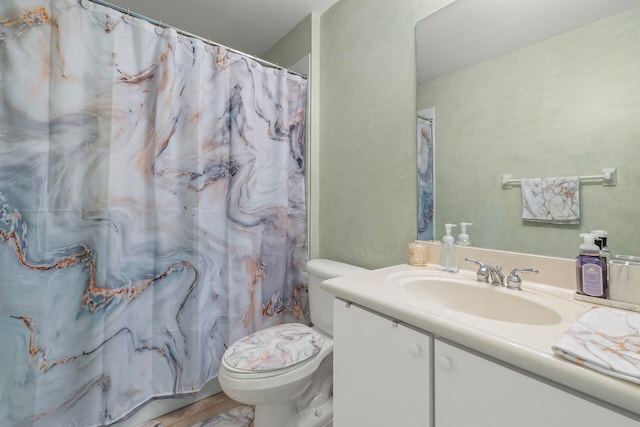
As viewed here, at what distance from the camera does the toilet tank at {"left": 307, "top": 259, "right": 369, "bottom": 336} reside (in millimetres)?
1391

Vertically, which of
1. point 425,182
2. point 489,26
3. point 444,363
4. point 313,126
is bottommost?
point 444,363

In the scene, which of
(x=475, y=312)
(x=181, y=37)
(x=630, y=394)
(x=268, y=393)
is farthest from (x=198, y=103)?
(x=630, y=394)

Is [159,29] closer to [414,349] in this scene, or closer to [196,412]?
[414,349]

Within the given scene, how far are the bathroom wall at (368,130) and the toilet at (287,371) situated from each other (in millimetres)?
248

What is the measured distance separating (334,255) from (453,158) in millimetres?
884

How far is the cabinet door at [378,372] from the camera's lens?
0.67m

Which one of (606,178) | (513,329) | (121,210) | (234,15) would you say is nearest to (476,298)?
(513,329)

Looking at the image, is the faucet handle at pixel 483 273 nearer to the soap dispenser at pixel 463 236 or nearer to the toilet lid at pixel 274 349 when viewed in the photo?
the soap dispenser at pixel 463 236

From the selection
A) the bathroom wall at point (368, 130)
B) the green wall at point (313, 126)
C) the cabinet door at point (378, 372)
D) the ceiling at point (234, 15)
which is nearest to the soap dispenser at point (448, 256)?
the bathroom wall at point (368, 130)

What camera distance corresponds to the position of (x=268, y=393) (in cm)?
102

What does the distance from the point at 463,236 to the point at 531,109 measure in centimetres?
50

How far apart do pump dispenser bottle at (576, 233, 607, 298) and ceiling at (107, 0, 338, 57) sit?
68.8 inches

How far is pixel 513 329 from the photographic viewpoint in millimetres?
583

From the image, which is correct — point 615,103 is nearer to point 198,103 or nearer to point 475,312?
point 475,312
